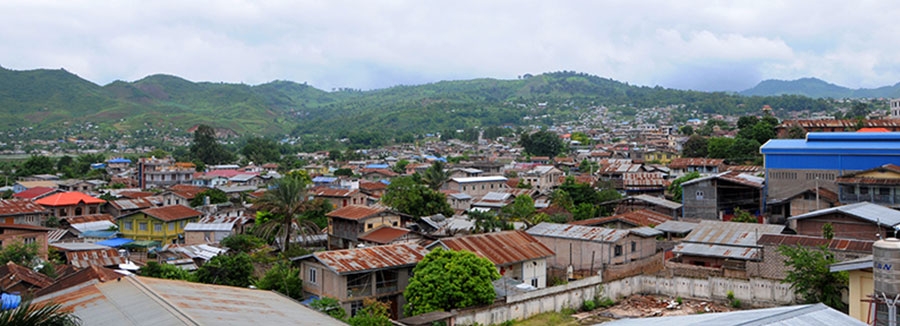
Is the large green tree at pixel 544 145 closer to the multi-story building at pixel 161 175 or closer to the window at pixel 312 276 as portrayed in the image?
the multi-story building at pixel 161 175

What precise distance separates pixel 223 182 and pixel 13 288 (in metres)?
38.5

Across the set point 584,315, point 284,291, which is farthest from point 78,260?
point 584,315

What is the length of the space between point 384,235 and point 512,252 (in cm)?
660

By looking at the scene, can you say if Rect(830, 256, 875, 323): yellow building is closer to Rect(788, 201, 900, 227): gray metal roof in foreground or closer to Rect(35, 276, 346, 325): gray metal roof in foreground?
Rect(788, 201, 900, 227): gray metal roof in foreground

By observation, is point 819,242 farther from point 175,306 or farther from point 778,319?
point 175,306

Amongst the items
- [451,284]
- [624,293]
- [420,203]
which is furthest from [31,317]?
[420,203]

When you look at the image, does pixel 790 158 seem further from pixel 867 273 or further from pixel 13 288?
pixel 13 288

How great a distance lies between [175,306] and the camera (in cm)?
1040

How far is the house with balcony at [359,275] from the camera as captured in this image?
17578mm

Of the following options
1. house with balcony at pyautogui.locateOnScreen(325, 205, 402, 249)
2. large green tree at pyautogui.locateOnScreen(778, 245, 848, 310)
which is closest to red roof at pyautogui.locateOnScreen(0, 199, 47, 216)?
house with balcony at pyautogui.locateOnScreen(325, 205, 402, 249)

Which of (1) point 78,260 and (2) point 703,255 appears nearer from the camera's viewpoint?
(2) point 703,255

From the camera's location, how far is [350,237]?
27.4 m

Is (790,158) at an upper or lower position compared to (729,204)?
upper

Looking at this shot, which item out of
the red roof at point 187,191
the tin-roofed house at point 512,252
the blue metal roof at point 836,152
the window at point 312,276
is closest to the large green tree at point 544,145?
the red roof at point 187,191
